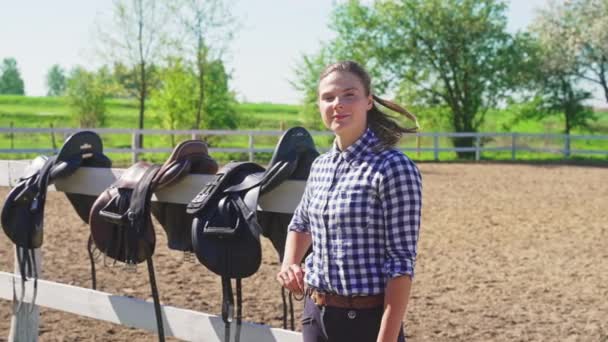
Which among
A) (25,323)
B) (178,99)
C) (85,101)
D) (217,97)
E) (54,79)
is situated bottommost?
(25,323)

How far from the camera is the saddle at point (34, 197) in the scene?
10.3 ft

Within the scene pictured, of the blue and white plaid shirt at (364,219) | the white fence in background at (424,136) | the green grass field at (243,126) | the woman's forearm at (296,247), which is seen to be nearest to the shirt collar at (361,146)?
the blue and white plaid shirt at (364,219)

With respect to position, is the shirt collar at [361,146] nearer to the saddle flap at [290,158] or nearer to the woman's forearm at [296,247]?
the woman's forearm at [296,247]

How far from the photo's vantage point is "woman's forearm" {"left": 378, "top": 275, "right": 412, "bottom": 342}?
167 cm

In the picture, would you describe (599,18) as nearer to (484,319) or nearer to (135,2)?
(135,2)

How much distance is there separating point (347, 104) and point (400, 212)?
0.29m

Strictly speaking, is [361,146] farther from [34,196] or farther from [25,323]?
[25,323]

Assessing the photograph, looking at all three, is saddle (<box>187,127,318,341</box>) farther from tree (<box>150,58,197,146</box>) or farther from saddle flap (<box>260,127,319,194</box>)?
tree (<box>150,58,197,146</box>)

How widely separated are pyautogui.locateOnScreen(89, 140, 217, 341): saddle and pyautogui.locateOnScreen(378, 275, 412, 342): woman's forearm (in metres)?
1.13

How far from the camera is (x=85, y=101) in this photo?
40.8 meters

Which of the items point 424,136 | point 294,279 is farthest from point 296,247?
point 424,136

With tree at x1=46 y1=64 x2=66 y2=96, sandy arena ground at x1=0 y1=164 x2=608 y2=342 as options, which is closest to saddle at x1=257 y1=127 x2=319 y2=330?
sandy arena ground at x1=0 y1=164 x2=608 y2=342

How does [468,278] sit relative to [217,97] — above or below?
below

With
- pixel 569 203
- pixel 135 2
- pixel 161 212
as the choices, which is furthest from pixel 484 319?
pixel 135 2
